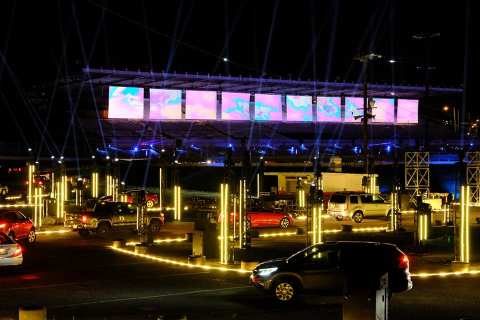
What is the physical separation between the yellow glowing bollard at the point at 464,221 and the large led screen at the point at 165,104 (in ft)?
115

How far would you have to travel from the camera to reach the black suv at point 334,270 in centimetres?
1452

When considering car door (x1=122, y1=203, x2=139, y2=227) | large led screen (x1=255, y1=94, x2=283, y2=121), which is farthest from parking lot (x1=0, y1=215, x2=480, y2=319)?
large led screen (x1=255, y1=94, x2=283, y2=121)

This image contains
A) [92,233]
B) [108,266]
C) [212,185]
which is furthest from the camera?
[212,185]

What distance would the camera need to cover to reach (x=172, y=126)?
55344mm

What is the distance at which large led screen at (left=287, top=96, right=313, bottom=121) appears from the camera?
57875mm

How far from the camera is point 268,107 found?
2242 inches

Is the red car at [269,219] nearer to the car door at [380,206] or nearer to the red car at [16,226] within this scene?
the car door at [380,206]

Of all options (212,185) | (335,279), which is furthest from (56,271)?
(212,185)

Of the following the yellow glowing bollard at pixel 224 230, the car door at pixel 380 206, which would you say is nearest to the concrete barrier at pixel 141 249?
the yellow glowing bollard at pixel 224 230

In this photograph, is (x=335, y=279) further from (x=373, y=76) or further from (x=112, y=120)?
(x=373, y=76)

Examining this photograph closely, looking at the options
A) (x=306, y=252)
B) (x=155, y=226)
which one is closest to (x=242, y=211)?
(x=306, y=252)

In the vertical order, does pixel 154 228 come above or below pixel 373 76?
below

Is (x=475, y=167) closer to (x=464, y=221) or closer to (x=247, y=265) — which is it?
(x=464, y=221)

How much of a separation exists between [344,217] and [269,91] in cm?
2148
